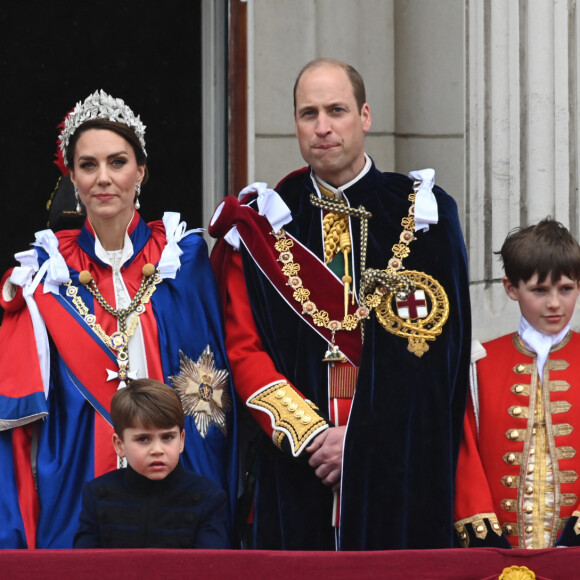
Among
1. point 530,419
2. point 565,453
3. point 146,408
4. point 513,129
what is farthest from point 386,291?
point 513,129

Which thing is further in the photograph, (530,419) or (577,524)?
(530,419)

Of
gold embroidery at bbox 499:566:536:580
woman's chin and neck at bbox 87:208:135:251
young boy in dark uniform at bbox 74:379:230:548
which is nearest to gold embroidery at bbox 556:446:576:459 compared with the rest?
gold embroidery at bbox 499:566:536:580

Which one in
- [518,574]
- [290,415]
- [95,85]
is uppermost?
[95,85]

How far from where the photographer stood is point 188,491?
3.61 metres

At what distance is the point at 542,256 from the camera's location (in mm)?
3756

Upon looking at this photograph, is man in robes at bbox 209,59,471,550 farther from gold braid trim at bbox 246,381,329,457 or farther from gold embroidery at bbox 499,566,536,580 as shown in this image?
gold embroidery at bbox 499,566,536,580

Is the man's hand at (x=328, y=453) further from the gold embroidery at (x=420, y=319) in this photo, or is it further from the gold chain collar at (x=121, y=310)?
the gold chain collar at (x=121, y=310)

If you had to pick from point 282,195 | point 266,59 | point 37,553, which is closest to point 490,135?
point 266,59

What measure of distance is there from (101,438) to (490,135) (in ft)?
7.82

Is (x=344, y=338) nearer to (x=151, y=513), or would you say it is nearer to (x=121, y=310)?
(x=121, y=310)

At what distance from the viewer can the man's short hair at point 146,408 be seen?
359cm

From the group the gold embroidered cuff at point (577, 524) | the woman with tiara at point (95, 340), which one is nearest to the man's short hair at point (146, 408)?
the woman with tiara at point (95, 340)

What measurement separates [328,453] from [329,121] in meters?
0.98

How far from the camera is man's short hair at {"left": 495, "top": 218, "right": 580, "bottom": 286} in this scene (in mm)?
3750
